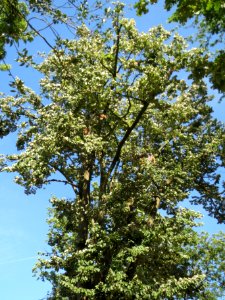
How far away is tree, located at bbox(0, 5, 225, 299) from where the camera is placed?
17344mm

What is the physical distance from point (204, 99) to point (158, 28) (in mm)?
5991

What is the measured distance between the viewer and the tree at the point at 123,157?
17344mm

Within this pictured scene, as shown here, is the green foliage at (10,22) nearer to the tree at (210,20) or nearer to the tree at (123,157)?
the tree at (210,20)

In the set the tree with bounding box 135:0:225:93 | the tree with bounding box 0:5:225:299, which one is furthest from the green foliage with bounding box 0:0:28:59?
the tree with bounding box 0:5:225:299

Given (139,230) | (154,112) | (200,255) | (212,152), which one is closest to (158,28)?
(154,112)

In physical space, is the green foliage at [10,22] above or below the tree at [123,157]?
below

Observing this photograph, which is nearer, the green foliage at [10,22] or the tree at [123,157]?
the green foliage at [10,22]

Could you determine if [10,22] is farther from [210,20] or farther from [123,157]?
[123,157]

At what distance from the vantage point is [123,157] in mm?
21156

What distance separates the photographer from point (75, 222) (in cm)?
2089

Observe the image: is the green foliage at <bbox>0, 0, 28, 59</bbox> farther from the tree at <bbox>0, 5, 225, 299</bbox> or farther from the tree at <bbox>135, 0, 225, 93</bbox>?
the tree at <bbox>0, 5, 225, 299</bbox>

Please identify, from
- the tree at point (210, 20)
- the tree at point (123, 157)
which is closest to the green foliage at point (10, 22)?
the tree at point (210, 20)

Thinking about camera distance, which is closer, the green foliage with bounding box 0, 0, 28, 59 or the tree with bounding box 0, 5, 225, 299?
the green foliage with bounding box 0, 0, 28, 59

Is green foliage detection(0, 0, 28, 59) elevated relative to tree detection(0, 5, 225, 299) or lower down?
lower down
